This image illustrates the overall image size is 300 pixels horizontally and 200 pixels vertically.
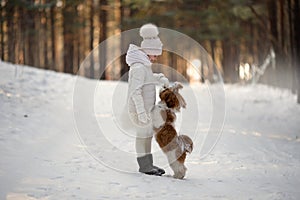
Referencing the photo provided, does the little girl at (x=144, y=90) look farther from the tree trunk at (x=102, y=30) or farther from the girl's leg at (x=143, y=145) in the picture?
the tree trunk at (x=102, y=30)

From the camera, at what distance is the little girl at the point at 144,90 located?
493 centimetres

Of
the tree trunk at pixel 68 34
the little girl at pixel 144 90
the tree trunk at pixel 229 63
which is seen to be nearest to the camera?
the little girl at pixel 144 90

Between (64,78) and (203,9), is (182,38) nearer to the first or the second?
(203,9)

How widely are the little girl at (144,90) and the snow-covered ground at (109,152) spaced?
323mm

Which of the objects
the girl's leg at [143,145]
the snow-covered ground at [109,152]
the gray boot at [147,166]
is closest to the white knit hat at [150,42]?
the girl's leg at [143,145]

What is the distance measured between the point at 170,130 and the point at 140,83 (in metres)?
0.74

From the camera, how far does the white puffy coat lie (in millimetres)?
4934

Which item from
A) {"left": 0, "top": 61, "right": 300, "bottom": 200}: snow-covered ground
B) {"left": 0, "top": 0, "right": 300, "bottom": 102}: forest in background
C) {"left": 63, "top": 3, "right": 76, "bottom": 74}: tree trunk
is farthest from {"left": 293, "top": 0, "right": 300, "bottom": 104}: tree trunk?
{"left": 63, "top": 3, "right": 76, "bottom": 74}: tree trunk

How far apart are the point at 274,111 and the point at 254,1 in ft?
27.2

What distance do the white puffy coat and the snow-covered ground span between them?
94 cm

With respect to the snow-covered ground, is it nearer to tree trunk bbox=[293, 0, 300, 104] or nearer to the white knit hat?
tree trunk bbox=[293, 0, 300, 104]

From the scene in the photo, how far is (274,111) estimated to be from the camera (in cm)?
1157

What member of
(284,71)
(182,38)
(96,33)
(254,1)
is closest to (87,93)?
(284,71)

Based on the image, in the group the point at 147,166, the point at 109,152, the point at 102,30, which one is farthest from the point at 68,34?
the point at 147,166
